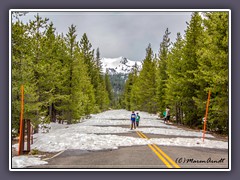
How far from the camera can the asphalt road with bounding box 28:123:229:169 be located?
9.47 metres

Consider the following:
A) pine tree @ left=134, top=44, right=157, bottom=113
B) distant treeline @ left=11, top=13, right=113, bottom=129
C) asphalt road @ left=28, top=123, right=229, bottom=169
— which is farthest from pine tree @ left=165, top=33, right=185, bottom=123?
pine tree @ left=134, top=44, right=157, bottom=113

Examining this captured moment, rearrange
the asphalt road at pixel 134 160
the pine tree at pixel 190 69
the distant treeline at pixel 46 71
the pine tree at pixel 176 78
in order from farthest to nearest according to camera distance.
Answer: the pine tree at pixel 176 78 → the pine tree at pixel 190 69 → the distant treeline at pixel 46 71 → the asphalt road at pixel 134 160

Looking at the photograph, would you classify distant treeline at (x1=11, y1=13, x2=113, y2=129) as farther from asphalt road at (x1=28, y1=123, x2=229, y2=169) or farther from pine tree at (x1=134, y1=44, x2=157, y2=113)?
pine tree at (x1=134, y1=44, x2=157, y2=113)

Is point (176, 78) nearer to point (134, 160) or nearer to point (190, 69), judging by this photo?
point (190, 69)

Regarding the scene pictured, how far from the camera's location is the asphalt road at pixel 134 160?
31.1 feet

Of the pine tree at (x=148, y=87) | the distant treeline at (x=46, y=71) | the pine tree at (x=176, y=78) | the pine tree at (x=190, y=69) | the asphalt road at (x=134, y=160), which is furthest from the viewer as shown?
the pine tree at (x=148, y=87)

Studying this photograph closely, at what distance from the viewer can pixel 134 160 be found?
10.7m

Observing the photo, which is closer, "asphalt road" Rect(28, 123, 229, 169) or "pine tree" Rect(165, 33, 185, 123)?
"asphalt road" Rect(28, 123, 229, 169)

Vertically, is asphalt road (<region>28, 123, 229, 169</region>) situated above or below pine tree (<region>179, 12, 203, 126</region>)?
below

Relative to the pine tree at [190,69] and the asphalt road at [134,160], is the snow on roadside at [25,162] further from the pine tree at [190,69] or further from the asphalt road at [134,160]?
the pine tree at [190,69]

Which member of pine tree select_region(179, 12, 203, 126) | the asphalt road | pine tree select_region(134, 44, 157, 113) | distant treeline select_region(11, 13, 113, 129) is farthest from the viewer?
pine tree select_region(134, 44, 157, 113)

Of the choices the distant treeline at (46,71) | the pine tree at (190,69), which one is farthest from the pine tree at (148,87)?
the pine tree at (190,69)
